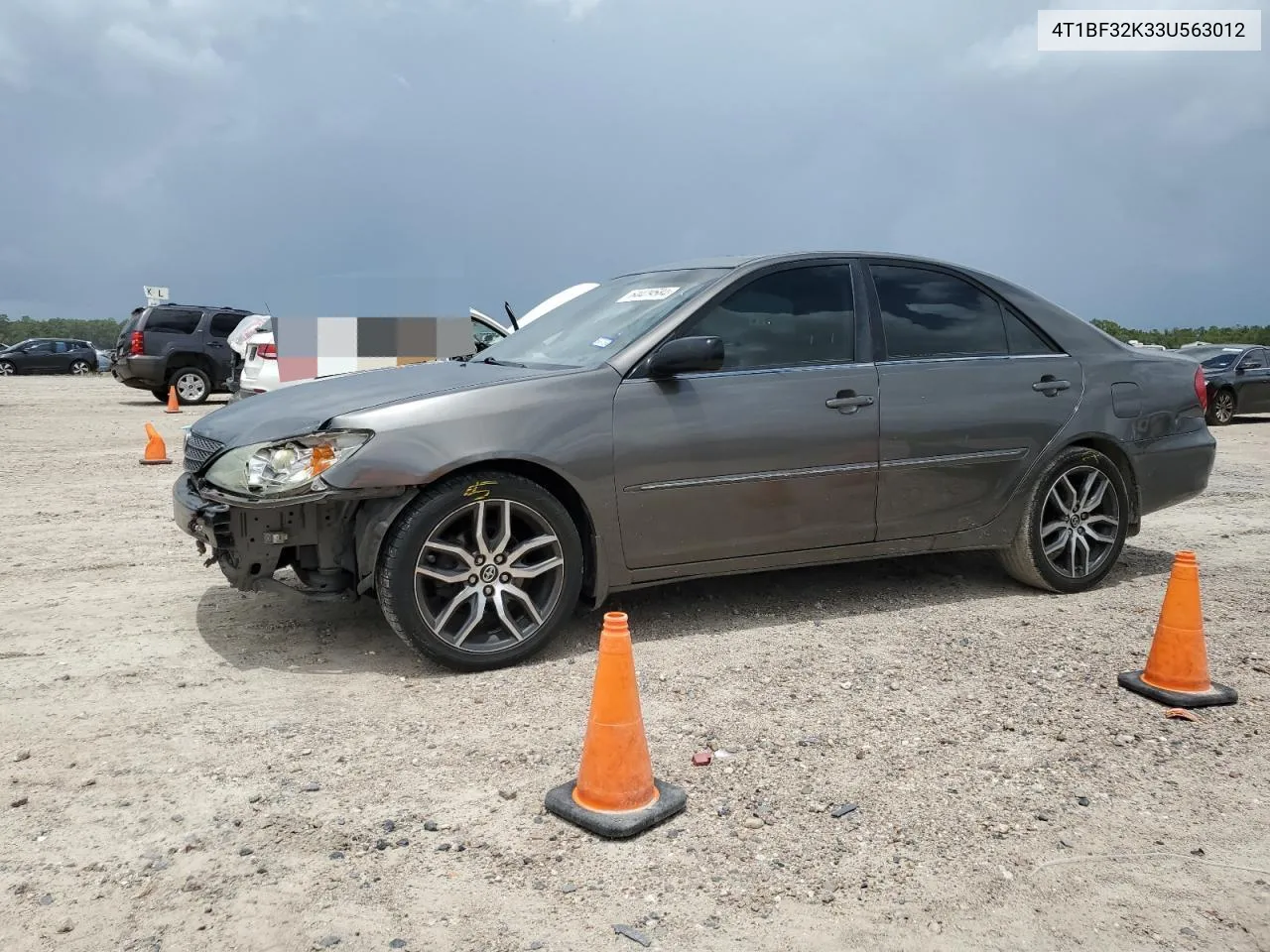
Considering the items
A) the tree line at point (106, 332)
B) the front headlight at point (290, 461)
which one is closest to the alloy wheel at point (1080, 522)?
the front headlight at point (290, 461)

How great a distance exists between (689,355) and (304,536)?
1.75 meters

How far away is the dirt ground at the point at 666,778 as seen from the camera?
2.66m

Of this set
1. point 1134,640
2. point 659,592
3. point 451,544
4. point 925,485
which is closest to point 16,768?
point 451,544

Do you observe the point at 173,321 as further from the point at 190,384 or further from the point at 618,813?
the point at 618,813

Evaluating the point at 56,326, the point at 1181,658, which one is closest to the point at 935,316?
the point at 1181,658

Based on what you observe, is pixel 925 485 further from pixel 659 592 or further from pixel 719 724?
pixel 719 724

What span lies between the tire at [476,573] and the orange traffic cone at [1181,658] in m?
2.32

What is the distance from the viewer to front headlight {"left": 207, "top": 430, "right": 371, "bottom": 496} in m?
4.20

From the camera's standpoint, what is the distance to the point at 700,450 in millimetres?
4680

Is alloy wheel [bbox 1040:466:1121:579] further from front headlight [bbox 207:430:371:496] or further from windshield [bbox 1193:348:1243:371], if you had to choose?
windshield [bbox 1193:348:1243:371]

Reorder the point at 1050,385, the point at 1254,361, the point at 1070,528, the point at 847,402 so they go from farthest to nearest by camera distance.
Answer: the point at 1254,361 → the point at 1070,528 → the point at 1050,385 → the point at 847,402

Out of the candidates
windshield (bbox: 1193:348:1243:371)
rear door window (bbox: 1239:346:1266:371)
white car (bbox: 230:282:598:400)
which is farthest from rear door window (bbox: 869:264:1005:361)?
rear door window (bbox: 1239:346:1266:371)

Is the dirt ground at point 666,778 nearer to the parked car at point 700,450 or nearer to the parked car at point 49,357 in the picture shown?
the parked car at point 700,450

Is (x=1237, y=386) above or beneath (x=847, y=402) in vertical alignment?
above
